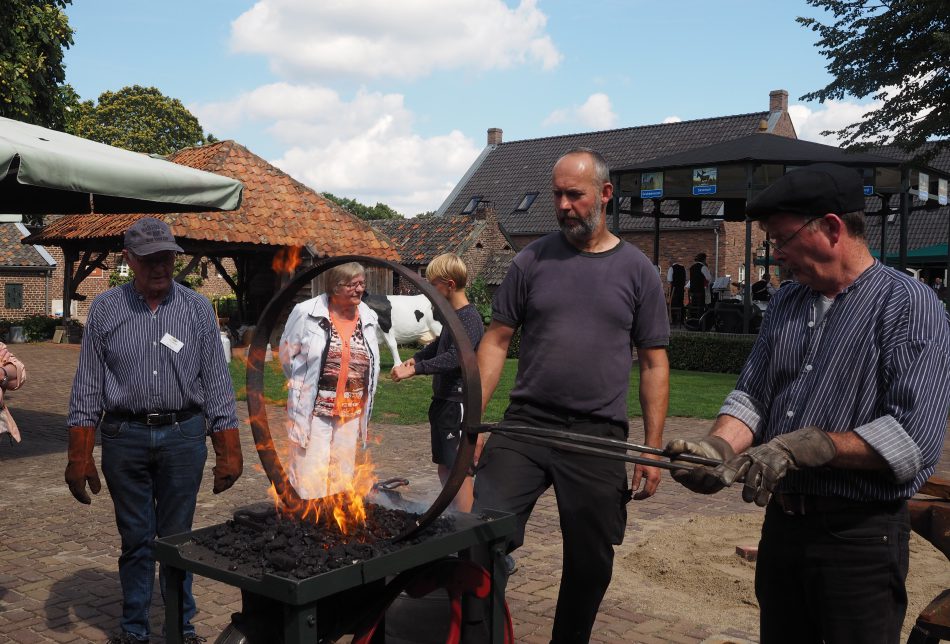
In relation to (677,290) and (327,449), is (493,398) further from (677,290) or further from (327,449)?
(677,290)

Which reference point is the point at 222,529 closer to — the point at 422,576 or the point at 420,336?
the point at 422,576

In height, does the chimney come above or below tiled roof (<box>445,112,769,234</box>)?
above

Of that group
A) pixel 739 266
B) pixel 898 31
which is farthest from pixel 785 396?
pixel 739 266

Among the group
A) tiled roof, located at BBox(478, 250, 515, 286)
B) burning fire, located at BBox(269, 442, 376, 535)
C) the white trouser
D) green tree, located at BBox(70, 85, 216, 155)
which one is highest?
green tree, located at BBox(70, 85, 216, 155)

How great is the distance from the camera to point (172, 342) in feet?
12.9

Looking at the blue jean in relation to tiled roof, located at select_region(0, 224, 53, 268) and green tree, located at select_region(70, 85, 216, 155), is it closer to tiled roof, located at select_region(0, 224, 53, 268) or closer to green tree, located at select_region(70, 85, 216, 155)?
tiled roof, located at select_region(0, 224, 53, 268)

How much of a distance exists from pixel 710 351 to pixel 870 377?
15.9 meters

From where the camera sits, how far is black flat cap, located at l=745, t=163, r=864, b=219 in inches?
93.5

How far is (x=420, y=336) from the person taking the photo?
21000 millimetres

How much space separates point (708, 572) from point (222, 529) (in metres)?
3.36

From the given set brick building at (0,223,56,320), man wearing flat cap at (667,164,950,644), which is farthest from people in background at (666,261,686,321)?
brick building at (0,223,56,320)

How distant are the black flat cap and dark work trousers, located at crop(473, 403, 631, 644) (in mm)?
1367

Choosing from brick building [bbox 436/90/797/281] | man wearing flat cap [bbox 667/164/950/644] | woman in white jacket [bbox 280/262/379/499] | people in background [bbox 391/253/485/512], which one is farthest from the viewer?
brick building [bbox 436/90/797/281]

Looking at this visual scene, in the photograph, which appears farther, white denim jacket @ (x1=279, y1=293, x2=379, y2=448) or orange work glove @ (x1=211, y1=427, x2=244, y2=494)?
white denim jacket @ (x1=279, y1=293, x2=379, y2=448)
